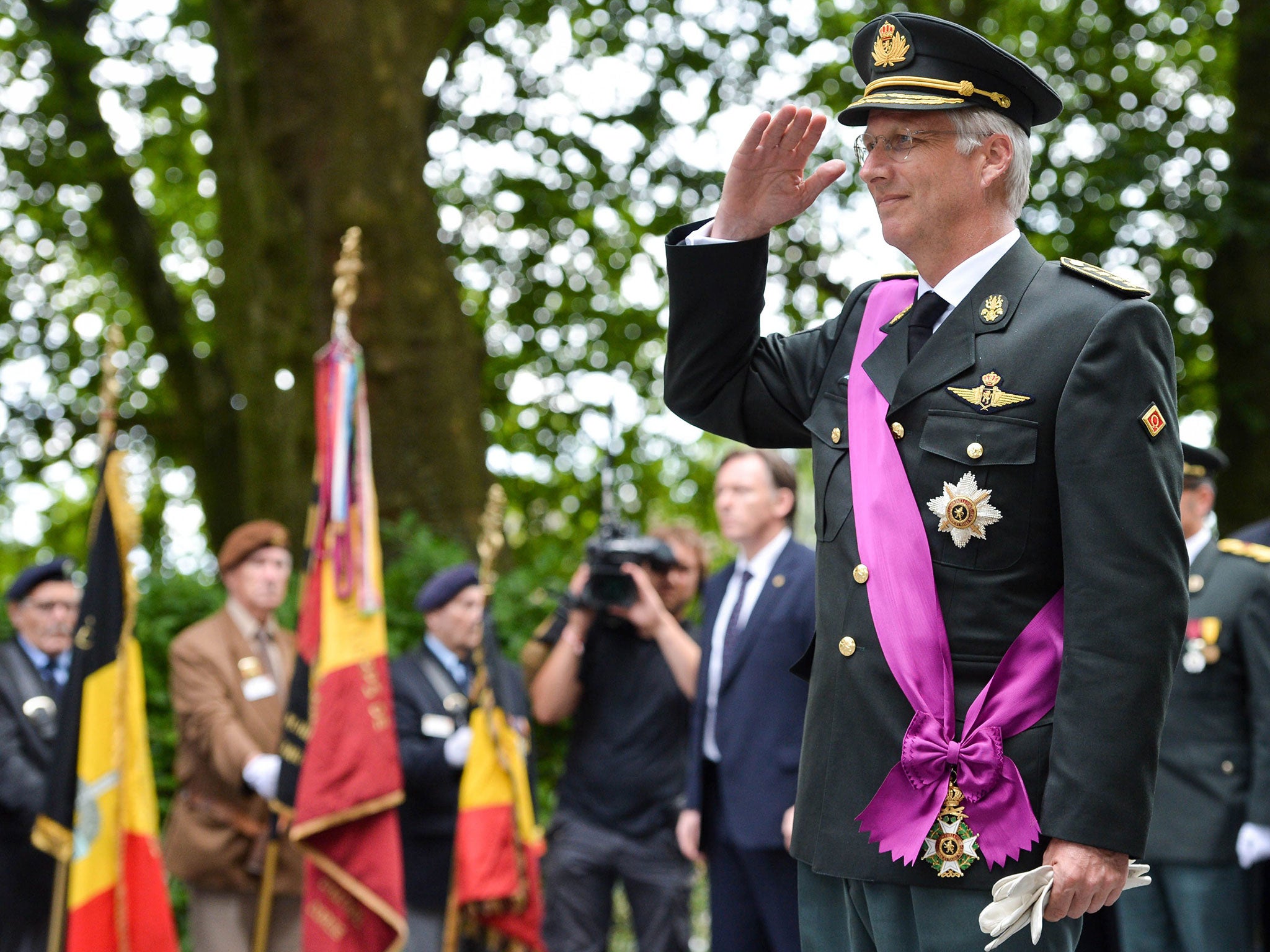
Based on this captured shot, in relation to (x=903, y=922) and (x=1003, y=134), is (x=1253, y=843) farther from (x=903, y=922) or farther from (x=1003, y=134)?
(x=1003, y=134)

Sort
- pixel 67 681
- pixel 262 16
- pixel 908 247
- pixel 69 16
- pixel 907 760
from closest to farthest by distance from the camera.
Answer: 1. pixel 907 760
2. pixel 908 247
3. pixel 67 681
4. pixel 262 16
5. pixel 69 16

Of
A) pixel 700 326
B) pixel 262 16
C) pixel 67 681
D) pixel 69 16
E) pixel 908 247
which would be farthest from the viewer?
pixel 69 16

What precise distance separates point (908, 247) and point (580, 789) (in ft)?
12.6

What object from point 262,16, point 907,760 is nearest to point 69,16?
point 262,16

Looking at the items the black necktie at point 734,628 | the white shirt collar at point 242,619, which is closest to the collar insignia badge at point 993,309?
the black necktie at point 734,628

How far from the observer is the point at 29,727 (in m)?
5.71

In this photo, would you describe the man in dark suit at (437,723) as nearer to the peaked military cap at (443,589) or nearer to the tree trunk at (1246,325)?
the peaked military cap at (443,589)

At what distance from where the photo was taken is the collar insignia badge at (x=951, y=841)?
2.17 metres

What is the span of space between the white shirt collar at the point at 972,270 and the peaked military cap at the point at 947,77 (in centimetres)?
22

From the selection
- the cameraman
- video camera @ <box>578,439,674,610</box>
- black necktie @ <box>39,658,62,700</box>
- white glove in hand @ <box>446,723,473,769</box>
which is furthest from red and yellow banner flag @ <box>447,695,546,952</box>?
black necktie @ <box>39,658,62,700</box>

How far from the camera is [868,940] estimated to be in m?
2.32

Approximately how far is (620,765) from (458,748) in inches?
27.0

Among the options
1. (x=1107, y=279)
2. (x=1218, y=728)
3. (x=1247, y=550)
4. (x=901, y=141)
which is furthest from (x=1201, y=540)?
(x=901, y=141)

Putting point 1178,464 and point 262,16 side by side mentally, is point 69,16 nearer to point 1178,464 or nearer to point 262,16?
point 262,16
